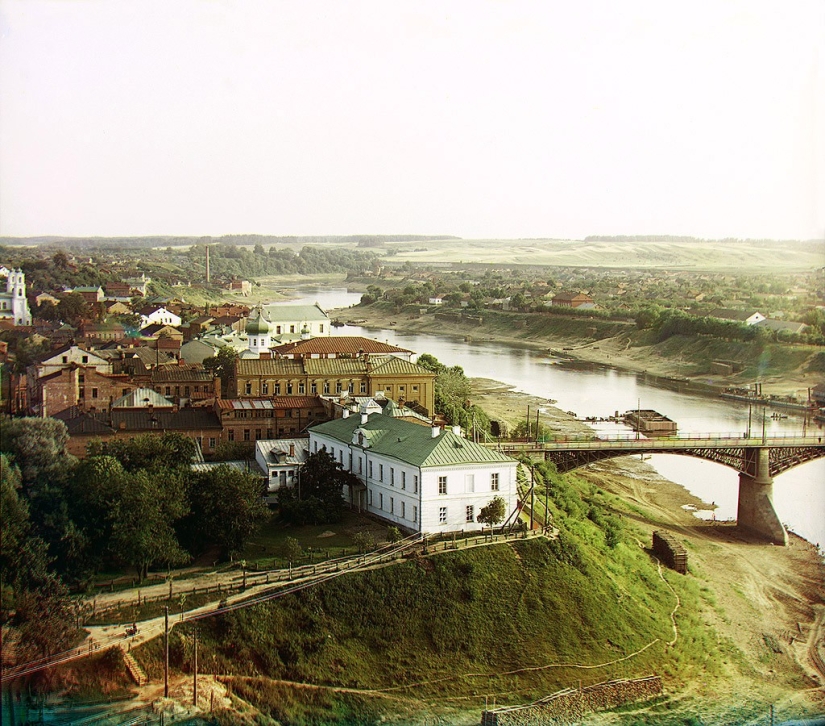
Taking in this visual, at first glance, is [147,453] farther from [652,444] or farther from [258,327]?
[258,327]

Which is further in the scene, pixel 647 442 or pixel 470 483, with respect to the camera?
pixel 647 442

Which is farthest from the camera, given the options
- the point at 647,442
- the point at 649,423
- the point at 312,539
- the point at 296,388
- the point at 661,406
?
the point at 661,406

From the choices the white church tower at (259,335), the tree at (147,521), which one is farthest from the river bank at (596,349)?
the tree at (147,521)

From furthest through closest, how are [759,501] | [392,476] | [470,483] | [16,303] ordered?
1. [16,303]
2. [759,501]
3. [392,476]
4. [470,483]

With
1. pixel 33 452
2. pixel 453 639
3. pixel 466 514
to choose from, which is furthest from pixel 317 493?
pixel 33 452

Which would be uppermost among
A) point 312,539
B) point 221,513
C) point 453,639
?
point 221,513

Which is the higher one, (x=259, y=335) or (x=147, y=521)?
(x=259, y=335)
